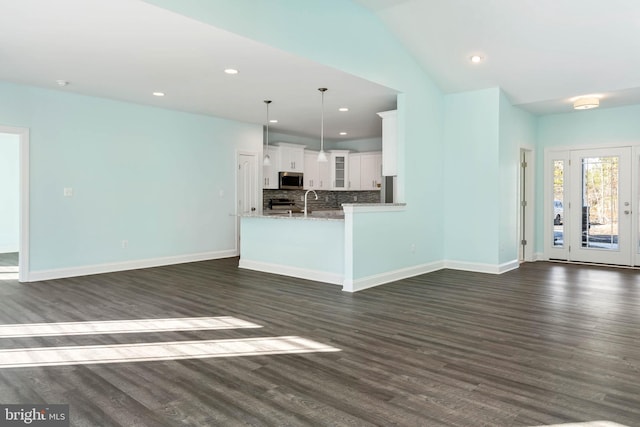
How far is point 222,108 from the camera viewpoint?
23.9 ft

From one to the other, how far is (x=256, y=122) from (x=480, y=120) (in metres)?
4.22

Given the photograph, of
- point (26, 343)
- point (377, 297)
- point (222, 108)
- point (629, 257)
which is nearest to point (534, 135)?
point (629, 257)

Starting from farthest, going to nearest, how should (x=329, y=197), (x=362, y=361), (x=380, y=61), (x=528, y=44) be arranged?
(x=329, y=197) < (x=380, y=61) < (x=528, y=44) < (x=362, y=361)

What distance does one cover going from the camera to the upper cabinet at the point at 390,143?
→ 6.50 metres

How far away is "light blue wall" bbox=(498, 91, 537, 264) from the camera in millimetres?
6676

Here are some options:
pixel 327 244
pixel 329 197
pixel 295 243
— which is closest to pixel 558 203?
pixel 327 244

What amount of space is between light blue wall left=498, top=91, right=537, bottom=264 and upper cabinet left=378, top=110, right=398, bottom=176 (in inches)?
64.3

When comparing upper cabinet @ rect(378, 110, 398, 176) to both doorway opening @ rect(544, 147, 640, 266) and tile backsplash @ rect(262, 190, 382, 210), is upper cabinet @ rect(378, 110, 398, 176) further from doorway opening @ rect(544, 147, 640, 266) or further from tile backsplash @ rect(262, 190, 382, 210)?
tile backsplash @ rect(262, 190, 382, 210)

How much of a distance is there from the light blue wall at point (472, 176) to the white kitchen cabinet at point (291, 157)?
384 centimetres

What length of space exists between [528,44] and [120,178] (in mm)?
6131

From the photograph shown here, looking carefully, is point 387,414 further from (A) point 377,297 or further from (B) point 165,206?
(B) point 165,206

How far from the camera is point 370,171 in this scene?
→ 10.6 m

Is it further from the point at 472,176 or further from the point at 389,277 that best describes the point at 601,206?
the point at 389,277

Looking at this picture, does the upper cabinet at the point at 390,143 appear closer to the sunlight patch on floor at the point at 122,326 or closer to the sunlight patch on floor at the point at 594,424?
the sunlight patch on floor at the point at 122,326
